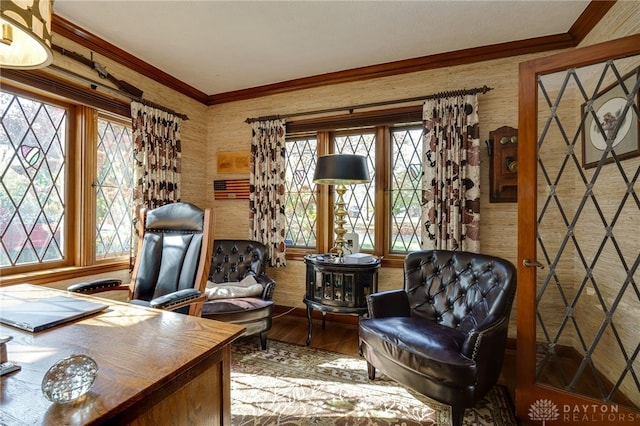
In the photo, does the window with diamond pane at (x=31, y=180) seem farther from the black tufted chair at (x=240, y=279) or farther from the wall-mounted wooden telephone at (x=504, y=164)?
the wall-mounted wooden telephone at (x=504, y=164)

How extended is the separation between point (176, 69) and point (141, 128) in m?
0.71

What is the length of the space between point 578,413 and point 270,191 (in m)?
2.87

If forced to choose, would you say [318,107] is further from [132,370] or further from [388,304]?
[132,370]

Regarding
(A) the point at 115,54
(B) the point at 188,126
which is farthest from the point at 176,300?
(B) the point at 188,126

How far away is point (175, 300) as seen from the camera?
1.49 m

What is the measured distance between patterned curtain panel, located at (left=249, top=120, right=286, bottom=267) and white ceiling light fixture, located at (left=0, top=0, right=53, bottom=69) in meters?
2.28

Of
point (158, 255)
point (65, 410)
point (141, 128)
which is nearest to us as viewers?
point (65, 410)

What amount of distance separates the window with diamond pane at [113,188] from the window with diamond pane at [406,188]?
262cm

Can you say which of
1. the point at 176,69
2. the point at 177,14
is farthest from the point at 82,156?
the point at 177,14

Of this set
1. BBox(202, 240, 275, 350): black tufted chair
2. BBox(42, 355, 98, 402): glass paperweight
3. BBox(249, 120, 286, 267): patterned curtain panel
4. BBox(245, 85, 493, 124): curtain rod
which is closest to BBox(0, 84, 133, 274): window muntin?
BBox(202, 240, 275, 350): black tufted chair

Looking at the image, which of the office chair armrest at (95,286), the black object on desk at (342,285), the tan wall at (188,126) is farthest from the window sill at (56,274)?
the black object on desk at (342,285)

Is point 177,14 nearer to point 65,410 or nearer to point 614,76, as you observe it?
point 65,410

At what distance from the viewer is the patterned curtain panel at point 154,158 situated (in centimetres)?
283

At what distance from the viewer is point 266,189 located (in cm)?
331
